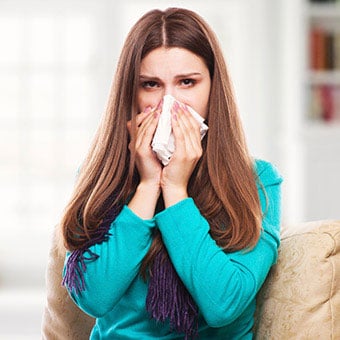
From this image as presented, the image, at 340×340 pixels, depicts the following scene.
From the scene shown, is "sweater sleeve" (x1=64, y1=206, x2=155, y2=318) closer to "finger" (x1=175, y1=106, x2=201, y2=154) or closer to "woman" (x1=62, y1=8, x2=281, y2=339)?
"woman" (x1=62, y1=8, x2=281, y2=339)

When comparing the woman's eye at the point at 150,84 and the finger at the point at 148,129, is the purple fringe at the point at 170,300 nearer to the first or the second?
the finger at the point at 148,129

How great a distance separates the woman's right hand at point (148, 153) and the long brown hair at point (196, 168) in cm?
2

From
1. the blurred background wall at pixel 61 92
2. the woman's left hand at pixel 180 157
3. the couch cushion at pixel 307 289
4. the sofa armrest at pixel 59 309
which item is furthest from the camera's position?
the blurred background wall at pixel 61 92

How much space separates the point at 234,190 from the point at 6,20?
336 centimetres

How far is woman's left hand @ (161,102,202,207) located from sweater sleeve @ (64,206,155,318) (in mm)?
81

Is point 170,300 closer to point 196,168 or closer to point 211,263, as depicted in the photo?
point 211,263

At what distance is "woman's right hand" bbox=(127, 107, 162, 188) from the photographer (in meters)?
1.57

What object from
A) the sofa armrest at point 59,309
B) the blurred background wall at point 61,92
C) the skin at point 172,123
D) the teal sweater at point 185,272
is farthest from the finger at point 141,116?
the blurred background wall at point 61,92

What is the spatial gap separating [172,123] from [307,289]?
1.35 feet

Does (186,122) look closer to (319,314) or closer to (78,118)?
(319,314)

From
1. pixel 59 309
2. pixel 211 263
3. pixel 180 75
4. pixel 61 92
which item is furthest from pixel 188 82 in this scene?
pixel 61 92

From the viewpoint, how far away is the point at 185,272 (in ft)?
4.83

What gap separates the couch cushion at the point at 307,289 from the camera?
1.45m

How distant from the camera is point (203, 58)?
1601 millimetres
